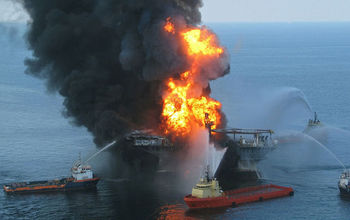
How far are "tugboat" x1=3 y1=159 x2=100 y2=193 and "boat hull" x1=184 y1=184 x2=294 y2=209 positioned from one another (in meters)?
20.7

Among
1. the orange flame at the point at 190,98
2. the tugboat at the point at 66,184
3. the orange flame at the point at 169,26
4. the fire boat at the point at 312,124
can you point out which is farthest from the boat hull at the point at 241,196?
the fire boat at the point at 312,124

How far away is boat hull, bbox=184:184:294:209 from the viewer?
10494 cm

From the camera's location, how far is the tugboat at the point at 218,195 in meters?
105

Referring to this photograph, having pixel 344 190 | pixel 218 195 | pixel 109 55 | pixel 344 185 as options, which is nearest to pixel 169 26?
pixel 109 55

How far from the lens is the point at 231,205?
107438 millimetres

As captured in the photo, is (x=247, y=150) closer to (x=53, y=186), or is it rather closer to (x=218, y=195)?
(x=218, y=195)

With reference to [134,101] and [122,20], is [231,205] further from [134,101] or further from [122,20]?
[122,20]

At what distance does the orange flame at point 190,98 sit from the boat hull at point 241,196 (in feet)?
53.0

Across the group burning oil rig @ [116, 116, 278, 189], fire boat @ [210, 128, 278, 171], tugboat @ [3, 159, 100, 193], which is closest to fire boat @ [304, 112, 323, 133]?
burning oil rig @ [116, 116, 278, 189]

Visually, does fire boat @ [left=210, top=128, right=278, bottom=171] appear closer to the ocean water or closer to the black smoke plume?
the ocean water

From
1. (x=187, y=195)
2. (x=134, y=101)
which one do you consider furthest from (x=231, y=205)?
(x=134, y=101)

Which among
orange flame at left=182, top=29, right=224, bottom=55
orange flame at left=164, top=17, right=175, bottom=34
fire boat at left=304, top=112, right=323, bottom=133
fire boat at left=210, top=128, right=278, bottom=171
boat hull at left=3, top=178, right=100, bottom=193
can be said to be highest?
orange flame at left=164, top=17, right=175, bottom=34

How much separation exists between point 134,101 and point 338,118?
239 feet

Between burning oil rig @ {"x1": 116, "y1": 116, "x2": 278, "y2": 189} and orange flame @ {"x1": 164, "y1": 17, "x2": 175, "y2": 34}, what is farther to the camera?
burning oil rig @ {"x1": 116, "y1": 116, "x2": 278, "y2": 189}
